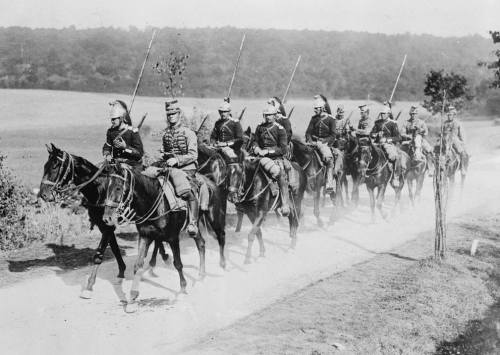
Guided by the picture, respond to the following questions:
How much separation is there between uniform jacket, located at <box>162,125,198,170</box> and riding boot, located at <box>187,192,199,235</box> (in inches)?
27.8

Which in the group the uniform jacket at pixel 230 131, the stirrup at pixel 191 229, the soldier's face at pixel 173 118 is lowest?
the stirrup at pixel 191 229

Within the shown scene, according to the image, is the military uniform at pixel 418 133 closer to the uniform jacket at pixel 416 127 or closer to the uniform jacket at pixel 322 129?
the uniform jacket at pixel 416 127

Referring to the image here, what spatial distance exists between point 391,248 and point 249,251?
3.98m

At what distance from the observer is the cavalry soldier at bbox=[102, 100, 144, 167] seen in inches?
436

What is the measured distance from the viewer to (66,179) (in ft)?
32.1

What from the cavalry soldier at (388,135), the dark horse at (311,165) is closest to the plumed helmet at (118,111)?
the dark horse at (311,165)

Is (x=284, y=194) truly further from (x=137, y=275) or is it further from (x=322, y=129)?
(x=137, y=275)

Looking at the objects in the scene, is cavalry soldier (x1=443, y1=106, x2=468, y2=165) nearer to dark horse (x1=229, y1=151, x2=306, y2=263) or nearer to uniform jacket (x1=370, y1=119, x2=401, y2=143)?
uniform jacket (x1=370, y1=119, x2=401, y2=143)

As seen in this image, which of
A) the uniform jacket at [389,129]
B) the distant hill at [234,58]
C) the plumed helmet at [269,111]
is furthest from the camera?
the distant hill at [234,58]

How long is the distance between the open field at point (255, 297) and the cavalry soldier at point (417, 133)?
16.1 feet

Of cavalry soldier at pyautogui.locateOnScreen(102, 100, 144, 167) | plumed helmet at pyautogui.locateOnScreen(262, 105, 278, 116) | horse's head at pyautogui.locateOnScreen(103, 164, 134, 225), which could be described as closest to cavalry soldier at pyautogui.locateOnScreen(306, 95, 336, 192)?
plumed helmet at pyautogui.locateOnScreen(262, 105, 278, 116)

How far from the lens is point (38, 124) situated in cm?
5191

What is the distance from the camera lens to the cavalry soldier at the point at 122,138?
1109 cm

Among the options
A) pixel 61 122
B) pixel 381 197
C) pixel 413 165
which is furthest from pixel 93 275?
pixel 61 122
